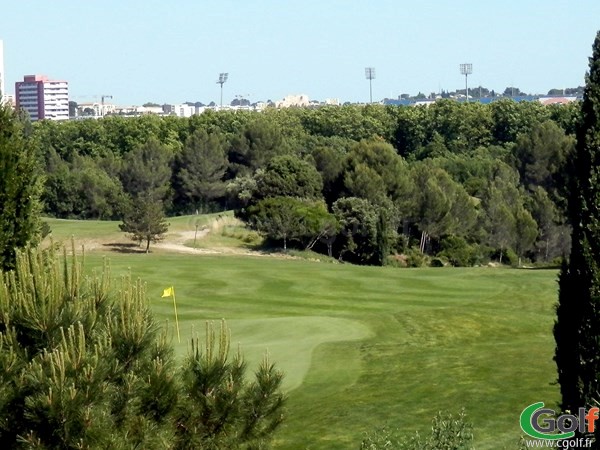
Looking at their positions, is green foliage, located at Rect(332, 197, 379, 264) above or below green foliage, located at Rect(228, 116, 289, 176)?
below

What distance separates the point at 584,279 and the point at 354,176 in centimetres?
5267

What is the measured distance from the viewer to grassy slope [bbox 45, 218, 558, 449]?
16.4m

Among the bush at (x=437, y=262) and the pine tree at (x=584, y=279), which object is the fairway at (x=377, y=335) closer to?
the pine tree at (x=584, y=279)

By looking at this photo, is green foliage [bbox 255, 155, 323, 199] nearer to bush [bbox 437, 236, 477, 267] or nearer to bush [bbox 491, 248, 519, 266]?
bush [bbox 437, 236, 477, 267]

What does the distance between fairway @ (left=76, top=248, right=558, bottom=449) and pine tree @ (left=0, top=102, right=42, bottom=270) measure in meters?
3.04

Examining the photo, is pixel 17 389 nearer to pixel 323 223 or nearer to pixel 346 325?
pixel 346 325

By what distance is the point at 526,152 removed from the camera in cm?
7519

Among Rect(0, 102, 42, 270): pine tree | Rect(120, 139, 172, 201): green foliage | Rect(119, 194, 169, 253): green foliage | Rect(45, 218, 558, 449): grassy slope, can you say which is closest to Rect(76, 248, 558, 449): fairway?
Rect(45, 218, 558, 449): grassy slope

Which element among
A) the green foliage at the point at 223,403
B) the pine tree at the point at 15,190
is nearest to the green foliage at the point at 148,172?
the pine tree at the point at 15,190

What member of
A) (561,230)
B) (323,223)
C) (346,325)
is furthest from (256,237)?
(346,325)

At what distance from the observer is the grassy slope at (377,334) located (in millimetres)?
16406

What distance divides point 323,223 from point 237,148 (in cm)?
2736

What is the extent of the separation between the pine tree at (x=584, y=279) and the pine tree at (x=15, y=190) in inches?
267

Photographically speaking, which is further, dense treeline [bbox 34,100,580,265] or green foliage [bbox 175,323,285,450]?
dense treeline [bbox 34,100,580,265]
